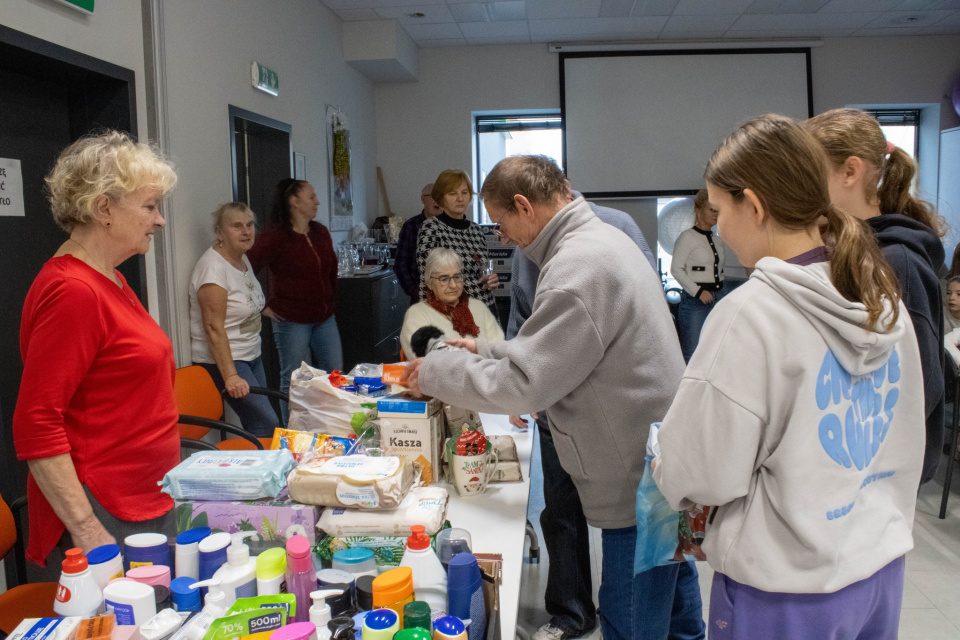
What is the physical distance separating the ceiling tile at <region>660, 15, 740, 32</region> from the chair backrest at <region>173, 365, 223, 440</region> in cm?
489

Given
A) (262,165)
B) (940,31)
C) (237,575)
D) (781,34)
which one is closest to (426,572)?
(237,575)

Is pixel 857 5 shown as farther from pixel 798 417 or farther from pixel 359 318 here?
pixel 798 417

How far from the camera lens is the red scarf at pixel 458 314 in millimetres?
2824

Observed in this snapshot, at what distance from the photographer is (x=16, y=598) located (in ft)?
5.56

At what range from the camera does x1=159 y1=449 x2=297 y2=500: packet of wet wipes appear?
1.36 metres

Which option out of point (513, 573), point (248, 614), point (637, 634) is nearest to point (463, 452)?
point (513, 573)

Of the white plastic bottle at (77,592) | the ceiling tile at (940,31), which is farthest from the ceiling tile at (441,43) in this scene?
the white plastic bottle at (77,592)

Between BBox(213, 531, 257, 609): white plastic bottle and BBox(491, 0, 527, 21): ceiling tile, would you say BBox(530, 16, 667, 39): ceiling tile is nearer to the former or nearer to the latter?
BBox(491, 0, 527, 21): ceiling tile

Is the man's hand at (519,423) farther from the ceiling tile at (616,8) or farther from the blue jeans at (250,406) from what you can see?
the ceiling tile at (616,8)

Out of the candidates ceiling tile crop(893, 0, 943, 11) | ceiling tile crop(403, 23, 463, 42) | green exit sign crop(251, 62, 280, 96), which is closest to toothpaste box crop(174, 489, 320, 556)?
green exit sign crop(251, 62, 280, 96)

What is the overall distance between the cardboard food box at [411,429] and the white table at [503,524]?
0.44ft

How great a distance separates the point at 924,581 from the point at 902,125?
568 centimetres

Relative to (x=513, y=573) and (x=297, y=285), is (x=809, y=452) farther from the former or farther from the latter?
(x=297, y=285)

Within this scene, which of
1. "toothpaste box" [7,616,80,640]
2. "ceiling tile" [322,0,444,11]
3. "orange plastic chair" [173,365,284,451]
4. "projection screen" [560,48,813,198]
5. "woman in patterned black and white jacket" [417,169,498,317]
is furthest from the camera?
"projection screen" [560,48,813,198]
